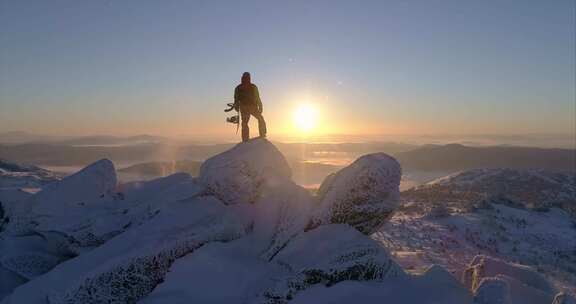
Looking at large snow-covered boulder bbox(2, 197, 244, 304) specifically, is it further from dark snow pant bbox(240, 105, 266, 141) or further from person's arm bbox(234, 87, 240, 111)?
person's arm bbox(234, 87, 240, 111)

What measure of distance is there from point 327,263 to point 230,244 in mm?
2408

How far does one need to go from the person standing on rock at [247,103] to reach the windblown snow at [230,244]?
204cm

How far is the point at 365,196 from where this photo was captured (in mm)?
8398

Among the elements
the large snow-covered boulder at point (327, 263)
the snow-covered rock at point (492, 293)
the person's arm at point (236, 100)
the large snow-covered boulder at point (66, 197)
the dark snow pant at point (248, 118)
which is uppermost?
the person's arm at point (236, 100)

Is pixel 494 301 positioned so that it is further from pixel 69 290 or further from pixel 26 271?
pixel 26 271

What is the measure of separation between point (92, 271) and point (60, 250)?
3.37 meters

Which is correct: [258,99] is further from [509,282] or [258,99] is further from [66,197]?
[509,282]

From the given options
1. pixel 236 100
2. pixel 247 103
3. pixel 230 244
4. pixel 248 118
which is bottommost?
pixel 230 244

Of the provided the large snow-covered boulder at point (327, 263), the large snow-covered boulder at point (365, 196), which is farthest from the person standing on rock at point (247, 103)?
the large snow-covered boulder at point (327, 263)

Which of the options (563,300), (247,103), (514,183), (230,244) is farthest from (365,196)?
(514,183)

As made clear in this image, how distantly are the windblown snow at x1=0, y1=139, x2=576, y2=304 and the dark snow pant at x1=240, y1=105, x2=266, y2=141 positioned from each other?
1.87 metres

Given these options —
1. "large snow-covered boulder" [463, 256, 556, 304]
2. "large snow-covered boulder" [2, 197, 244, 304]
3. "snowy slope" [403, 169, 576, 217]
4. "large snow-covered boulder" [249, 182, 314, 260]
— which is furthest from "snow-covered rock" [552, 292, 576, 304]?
"snowy slope" [403, 169, 576, 217]

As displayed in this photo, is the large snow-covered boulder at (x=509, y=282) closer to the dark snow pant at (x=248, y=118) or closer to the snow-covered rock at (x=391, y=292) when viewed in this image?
the snow-covered rock at (x=391, y=292)

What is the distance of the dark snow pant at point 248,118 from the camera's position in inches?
531
